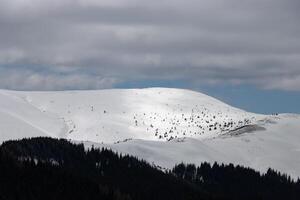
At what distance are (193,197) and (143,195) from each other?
14390mm

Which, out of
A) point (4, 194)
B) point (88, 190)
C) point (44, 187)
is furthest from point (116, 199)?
point (4, 194)

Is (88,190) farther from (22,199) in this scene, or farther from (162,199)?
(162,199)

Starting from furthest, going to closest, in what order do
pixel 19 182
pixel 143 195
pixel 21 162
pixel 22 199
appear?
pixel 143 195
pixel 21 162
pixel 19 182
pixel 22 199

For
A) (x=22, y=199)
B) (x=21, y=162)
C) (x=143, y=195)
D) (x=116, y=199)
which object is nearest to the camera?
(x=22, y=199)

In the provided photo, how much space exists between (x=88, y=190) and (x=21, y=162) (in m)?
22.3

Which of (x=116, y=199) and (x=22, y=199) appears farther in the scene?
(x=116, y=199)

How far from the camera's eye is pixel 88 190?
513 feet

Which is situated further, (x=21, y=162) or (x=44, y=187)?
(x=21, y=162)

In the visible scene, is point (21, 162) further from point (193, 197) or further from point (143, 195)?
point (193, 197)

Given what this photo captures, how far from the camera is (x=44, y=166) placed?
171 m

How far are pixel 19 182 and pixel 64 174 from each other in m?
17.3

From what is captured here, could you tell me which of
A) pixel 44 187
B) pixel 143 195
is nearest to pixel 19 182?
pixel 44 187

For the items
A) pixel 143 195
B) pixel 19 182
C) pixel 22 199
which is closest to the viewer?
pixel 22 199

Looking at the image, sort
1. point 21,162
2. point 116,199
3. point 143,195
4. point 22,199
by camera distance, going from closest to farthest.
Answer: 1. point 22,199
2. point 116,199
3. point 21,162
4. point 143,195
